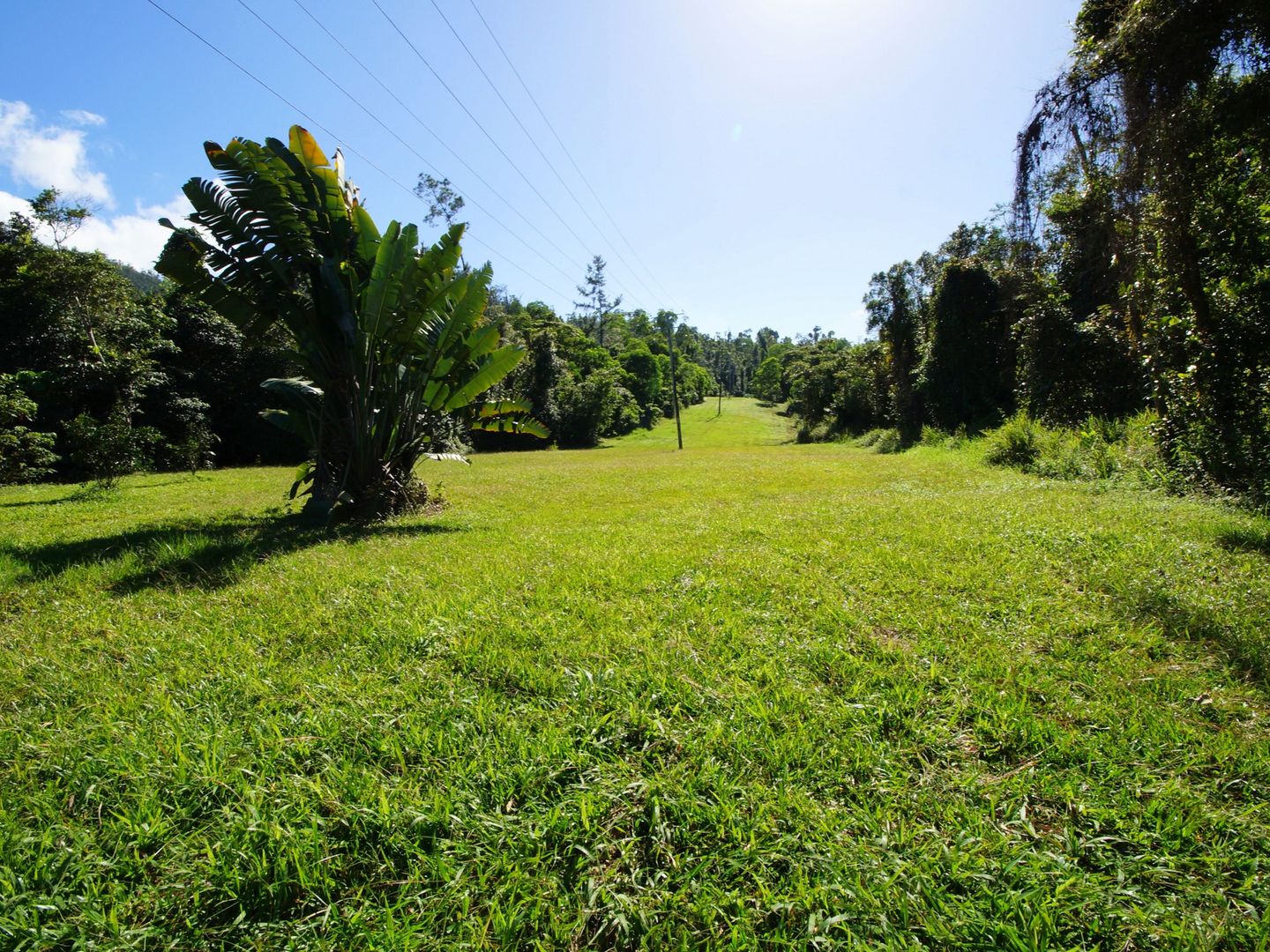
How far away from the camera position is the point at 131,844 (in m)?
1.84

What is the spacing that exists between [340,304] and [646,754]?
751 centimetres

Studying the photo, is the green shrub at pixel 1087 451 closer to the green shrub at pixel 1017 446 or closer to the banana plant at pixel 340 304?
the green shrub at pixel 1017 446

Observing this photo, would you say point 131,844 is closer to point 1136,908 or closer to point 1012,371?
point 1136,908

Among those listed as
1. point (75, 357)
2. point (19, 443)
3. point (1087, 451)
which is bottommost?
point (1087, 451)

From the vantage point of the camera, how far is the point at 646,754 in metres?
2.38

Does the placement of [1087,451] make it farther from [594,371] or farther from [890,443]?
[594,371]

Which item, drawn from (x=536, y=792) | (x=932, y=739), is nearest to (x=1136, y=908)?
(x=932, y=739)

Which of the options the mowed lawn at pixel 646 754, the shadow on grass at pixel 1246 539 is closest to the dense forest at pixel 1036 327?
the shadow on grass at pixel 1246 539

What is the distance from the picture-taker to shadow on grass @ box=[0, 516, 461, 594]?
4988mm

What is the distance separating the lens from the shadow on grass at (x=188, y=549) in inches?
196

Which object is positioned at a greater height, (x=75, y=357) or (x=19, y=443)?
(x=75, y=357)

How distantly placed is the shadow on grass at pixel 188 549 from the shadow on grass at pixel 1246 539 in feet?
28.7

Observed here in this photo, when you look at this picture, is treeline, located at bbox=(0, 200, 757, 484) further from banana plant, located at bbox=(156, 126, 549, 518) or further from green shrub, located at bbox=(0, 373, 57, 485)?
banana plant, located at bbox=(156, 126, 549, 518)

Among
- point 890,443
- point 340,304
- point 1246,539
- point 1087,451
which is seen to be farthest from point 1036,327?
point 340,304
